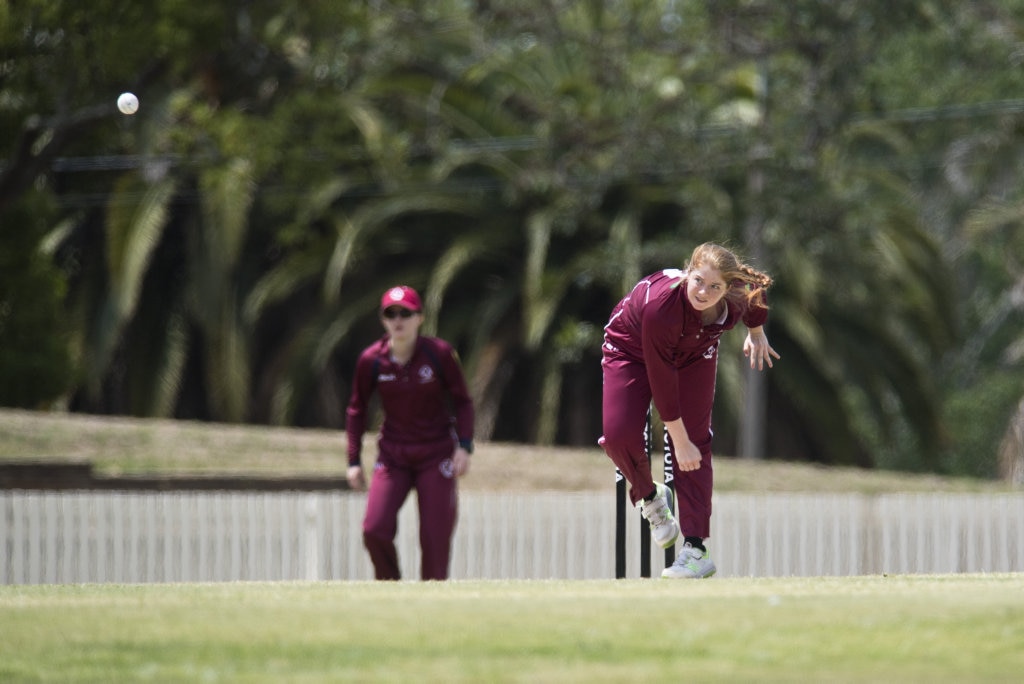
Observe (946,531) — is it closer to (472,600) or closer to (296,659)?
(472,600)

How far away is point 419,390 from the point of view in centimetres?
970

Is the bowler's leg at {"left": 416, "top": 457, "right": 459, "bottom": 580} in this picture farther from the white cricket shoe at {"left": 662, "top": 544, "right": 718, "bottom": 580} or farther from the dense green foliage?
the dense green foliage

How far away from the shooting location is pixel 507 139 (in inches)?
935

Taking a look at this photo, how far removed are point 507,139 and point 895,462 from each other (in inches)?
609

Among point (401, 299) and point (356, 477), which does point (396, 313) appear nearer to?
point (401, 299)

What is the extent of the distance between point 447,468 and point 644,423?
212 cm

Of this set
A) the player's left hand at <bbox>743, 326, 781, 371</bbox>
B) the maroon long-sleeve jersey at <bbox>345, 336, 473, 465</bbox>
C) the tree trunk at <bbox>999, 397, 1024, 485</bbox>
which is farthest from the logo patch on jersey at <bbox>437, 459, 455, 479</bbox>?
the tree trunk at <bbox>999, 397, 1024, 485</bbox>

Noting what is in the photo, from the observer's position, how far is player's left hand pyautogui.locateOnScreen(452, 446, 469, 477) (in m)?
9.72

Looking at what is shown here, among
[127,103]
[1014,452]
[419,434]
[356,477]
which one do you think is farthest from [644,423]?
[1014,452]

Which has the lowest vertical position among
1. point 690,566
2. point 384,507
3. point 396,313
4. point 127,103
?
point 690,566

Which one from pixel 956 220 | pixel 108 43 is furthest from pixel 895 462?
pixel 108 43

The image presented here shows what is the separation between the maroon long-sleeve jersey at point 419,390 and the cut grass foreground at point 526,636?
331 centimetres

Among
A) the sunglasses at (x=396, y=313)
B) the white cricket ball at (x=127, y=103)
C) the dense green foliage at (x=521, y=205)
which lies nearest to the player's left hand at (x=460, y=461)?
the sunglasses at (x=396, y=313)

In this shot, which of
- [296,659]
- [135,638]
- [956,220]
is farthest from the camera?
[956,220]
